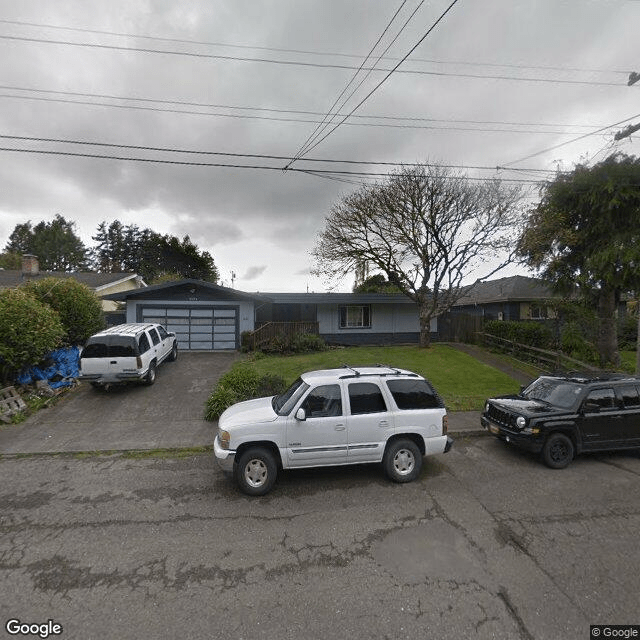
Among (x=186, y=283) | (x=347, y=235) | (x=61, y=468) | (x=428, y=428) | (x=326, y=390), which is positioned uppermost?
(x=347, y=235)

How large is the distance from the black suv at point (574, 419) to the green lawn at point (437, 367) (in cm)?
292

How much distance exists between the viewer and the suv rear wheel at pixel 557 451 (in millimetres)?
6238

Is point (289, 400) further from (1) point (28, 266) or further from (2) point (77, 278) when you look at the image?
(1) point (28, 266)

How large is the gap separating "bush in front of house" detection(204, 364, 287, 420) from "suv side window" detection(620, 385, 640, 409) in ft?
25.0

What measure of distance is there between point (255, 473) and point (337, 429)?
4.70ft

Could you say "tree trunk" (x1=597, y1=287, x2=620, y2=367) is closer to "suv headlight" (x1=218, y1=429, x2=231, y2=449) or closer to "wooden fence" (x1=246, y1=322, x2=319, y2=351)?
"wooden fence" (x1=246, y1=322, x2=319, y2=351)

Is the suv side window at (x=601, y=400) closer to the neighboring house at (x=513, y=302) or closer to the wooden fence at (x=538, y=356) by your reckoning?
the wooden fence at (x=538, y=356)

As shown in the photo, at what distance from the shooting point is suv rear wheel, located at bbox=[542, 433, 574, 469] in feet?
20.5

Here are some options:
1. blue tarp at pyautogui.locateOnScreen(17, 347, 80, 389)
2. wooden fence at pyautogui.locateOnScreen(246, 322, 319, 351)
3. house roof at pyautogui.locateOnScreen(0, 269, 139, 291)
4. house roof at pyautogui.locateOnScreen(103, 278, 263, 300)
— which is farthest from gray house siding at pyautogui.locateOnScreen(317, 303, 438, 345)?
house roof at pyautogui.locateOnScreen(0, 269, 139, 291)

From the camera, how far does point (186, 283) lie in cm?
1750

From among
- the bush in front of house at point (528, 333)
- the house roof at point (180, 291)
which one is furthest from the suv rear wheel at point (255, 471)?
the bush in front of house at point (528, 333)

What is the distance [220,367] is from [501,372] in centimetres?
1175

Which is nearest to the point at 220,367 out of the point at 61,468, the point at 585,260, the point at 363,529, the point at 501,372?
the point at 61,468

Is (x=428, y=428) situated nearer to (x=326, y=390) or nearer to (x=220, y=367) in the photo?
(x=326, y=390)
